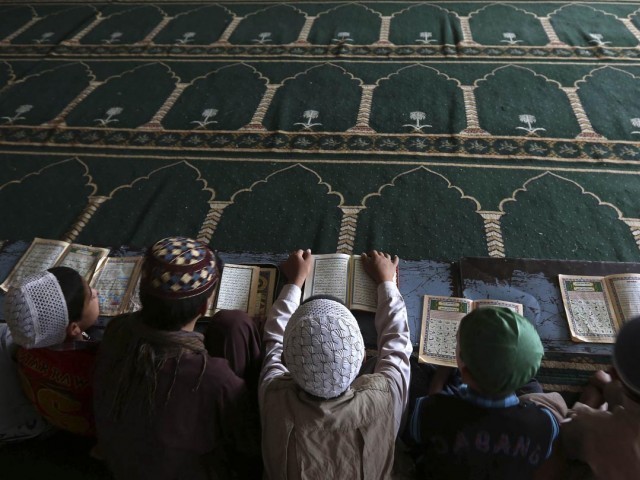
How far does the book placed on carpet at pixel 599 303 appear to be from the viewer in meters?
1.50

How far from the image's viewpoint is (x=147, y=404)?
1094 millimetres

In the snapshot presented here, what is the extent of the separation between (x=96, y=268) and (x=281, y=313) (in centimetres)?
73

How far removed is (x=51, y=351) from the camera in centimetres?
125

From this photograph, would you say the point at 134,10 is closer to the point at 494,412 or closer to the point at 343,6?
the point at 343,6

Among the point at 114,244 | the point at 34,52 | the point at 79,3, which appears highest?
the point at 79,3

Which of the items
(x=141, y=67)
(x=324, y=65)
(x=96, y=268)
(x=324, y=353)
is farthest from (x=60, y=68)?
(x=324, y=353)

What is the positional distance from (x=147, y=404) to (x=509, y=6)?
340cm

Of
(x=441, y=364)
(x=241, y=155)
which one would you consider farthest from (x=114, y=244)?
(x=441, y=364)

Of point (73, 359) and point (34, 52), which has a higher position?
point (34, 52)

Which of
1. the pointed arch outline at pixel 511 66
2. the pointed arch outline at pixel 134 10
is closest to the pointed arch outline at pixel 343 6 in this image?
the pointed arch outline at pixel 511 66

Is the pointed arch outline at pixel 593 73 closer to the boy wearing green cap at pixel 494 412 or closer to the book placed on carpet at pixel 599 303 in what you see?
the book placed on carpet at pixel 599 303

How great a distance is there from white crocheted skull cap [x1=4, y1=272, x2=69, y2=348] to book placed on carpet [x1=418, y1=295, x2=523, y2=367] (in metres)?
0.93

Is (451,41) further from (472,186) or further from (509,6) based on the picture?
(472,186)

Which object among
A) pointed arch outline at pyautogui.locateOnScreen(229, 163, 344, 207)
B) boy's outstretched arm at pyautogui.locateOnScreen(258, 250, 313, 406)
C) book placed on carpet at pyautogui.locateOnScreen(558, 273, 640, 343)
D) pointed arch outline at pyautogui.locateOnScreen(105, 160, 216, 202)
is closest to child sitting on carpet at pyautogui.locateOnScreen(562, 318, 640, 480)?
book placed on carpet at pyautogui.locateOnScreen(558, 273, 640, 343)
